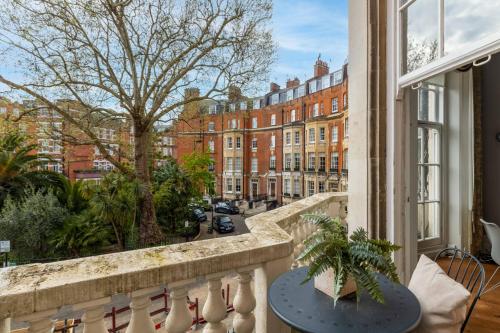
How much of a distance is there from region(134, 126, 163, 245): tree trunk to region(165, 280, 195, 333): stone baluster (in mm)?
10174

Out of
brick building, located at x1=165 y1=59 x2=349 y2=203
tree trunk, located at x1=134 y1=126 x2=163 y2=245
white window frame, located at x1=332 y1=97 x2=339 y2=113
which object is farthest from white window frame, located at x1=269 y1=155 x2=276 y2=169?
tree trunk, located at x1=134 y1=126 x2=163 y2=245

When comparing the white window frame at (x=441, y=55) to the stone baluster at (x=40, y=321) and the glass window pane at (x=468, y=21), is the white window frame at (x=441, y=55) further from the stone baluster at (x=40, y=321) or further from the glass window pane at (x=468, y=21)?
the stone baluster at (x=40, y=321)

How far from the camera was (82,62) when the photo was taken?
9.14 metres

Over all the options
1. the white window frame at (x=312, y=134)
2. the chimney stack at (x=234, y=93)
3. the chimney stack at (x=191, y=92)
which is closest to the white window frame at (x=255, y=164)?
the white window frame at (x=312, y=134)

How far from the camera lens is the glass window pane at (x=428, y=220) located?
3.08 metres

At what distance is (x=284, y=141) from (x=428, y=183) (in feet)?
60.5

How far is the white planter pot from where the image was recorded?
3.38 feet

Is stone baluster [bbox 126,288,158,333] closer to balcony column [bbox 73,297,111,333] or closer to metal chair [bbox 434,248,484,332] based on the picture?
balcony column [bbox 73,297,111,333]

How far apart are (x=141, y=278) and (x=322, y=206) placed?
230 centimetres

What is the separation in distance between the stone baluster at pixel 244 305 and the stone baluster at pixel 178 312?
23 cm

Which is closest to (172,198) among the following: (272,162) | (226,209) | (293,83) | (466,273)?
(226,209)

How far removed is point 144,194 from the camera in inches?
418

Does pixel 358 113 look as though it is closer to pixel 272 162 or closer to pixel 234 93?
pixel 234 93

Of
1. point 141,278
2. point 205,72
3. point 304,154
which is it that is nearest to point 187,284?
point 141,278
